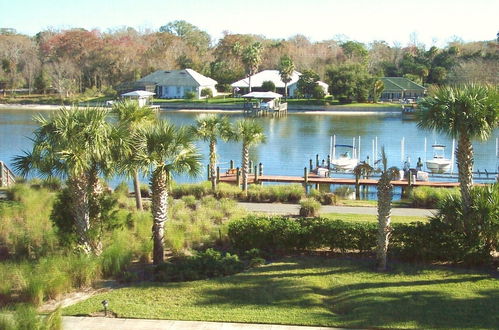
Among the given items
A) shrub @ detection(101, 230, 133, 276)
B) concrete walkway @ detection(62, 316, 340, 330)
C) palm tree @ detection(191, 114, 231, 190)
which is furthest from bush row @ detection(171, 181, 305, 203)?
concrete walkway @ detection(62, 316, 340, 330)

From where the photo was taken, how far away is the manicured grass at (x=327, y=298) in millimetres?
11961

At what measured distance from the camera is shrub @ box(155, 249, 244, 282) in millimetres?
14398

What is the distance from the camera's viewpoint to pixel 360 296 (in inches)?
517

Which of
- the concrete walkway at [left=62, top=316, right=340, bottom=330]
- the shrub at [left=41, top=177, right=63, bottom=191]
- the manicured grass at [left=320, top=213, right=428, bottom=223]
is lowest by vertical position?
the concrete walkway at [left=62, top=316, right=340, bottom=330]

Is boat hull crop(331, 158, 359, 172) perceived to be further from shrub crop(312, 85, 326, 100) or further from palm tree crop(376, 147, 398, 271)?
shrub crop(312, 85, 326, 100)

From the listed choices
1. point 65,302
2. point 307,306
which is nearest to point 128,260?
point 65,302

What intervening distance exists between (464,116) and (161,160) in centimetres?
776

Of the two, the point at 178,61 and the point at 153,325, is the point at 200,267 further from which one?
the point at 178,61

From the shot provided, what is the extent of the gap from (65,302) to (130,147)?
4.12 meters

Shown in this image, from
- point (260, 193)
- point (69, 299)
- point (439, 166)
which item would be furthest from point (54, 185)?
point (439, 166)

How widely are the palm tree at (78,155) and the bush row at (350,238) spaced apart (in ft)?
12.5

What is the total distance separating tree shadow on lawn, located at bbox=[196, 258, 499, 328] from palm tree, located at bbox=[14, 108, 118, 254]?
398 centimetres

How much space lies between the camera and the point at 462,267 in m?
15.3

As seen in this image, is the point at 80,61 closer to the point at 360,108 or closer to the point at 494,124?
the point at 360,108
